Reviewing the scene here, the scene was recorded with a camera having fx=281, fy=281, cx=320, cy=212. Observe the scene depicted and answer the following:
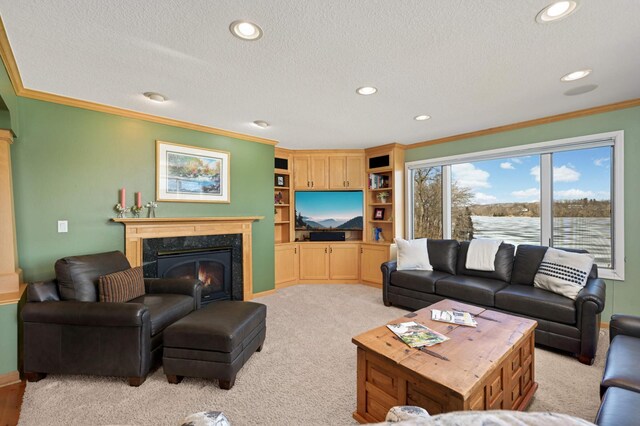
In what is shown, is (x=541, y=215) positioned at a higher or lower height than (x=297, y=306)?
higher

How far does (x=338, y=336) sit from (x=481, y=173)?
126 inches

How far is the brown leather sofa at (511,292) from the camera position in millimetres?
2445

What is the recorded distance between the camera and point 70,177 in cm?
290

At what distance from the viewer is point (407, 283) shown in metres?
3.72

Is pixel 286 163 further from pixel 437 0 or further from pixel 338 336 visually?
pixel 437 0

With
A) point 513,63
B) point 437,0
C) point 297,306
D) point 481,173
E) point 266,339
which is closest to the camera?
point 437,0

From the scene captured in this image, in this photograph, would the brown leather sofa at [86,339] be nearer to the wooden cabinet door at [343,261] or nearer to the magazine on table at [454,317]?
the magazine on table at [454,317]

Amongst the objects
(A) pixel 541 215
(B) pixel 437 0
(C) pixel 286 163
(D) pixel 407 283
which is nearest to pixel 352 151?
(C) pixel 286 163

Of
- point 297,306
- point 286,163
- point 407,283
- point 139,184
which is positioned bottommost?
point 297,306

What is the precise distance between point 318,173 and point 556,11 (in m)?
3.90

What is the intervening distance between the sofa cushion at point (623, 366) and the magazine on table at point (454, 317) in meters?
0.70

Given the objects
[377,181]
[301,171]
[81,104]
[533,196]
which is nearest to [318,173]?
[301,171]

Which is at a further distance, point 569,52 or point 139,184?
point 139,184

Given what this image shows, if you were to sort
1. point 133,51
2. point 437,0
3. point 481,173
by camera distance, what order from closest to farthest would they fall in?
1. point 437,0
2. point 133,51
3. point 481,173
